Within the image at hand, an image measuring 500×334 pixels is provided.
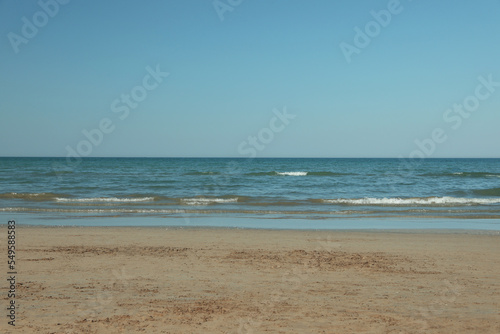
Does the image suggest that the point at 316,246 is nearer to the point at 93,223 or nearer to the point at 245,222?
the point at 245,222

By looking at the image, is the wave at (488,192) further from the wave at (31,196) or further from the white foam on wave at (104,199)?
the wave at (31,196)

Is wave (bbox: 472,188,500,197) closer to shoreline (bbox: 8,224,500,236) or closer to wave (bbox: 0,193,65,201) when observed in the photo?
shoreline (bbox: 8,224,500,236)

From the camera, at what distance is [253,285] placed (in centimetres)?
743

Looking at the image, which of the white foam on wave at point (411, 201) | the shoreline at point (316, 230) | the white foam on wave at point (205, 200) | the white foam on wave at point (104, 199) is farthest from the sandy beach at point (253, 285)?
the white foam on wave at point (411, 201)

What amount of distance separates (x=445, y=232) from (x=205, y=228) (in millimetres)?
7160

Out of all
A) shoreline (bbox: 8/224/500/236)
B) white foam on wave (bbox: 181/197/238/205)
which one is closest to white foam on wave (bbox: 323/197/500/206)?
white foam on wave (bbox: 181/197/238/205)

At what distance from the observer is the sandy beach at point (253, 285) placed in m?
5.73

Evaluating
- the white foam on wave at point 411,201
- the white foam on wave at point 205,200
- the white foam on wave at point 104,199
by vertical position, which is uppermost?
the white foam on wave at point 104,199

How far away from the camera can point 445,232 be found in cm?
1415

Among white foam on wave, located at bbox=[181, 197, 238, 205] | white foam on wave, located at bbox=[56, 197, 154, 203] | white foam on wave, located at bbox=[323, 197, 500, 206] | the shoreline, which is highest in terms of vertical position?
the shoreline

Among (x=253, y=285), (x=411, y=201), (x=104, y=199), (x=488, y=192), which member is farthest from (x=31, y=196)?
(x=488, y=192)

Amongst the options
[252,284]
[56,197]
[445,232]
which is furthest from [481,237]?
[56,197]

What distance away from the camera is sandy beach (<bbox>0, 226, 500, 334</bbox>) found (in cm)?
573

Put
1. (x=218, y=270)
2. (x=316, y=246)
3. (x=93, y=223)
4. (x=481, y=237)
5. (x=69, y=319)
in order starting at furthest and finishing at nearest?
1. (x=93, y=223)
2. (x=481, y=237)
3. (x=316, y=246)
4. (x=218, y=270)
5. (x=69, y=319)
